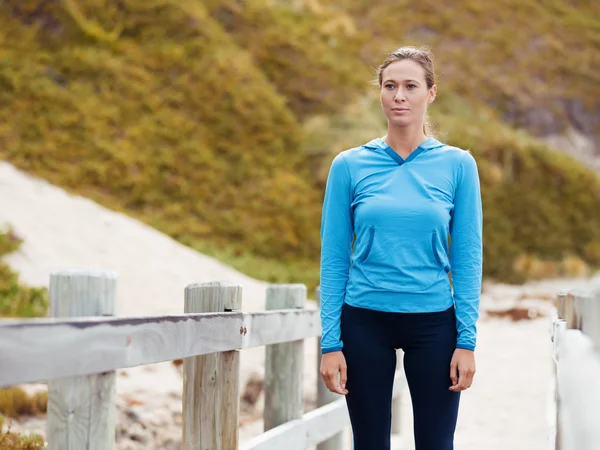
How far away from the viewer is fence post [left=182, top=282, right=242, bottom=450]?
9.91 feet

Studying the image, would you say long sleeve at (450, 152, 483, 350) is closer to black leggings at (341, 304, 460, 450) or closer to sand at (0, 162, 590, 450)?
black leggings at (341, 304, 460, 450)

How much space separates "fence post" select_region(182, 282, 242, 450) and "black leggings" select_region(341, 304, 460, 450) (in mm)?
555

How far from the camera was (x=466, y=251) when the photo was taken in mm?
2773

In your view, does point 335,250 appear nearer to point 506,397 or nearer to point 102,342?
point 102,342

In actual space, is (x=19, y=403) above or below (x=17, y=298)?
below

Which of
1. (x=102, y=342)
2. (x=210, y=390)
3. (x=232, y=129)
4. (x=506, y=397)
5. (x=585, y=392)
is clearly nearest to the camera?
(x=585, y=392)

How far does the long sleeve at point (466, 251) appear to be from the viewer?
272 cm

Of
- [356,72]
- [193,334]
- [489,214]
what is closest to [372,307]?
[193,334]

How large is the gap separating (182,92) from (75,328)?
2161cm

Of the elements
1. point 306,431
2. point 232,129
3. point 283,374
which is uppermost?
point 232,129

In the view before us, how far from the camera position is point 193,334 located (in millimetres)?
2680

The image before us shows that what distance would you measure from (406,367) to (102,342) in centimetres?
120

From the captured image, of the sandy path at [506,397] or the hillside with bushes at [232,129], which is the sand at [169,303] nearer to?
the sandy path at [506,397]

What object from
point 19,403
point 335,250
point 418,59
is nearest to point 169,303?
point 19,403
